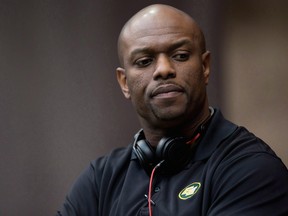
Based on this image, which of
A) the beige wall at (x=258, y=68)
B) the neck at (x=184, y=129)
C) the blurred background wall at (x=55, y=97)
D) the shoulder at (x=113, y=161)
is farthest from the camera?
the blurred background wall at (x=55, y=97)

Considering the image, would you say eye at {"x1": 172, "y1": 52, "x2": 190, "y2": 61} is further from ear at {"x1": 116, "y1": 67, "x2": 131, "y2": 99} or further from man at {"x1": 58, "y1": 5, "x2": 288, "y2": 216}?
ear at {"x1": 116, "y1": 67, "x2": 131, "y2": 99}

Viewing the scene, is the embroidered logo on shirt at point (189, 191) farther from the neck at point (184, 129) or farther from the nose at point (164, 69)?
the nose at point (164, 69)

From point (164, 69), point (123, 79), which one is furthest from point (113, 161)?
point (164, 69)

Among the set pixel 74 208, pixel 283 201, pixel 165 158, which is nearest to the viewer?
pixel 283 201

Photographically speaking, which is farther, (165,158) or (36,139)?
(36,139)

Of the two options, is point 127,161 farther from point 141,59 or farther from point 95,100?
point 95,100

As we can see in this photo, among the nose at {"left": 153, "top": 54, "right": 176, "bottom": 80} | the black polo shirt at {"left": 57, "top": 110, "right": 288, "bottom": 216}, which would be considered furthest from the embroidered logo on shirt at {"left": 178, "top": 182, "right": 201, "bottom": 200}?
the nose at {"left": 153, "top": 54, "right": 176, "bottom": 80}

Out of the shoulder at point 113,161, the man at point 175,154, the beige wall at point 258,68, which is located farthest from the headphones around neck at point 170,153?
the beige wall at point 258,68

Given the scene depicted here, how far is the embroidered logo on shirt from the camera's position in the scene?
65.2 inches

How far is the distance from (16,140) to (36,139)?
0.31 ft

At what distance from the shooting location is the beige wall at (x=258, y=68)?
2.59 meters

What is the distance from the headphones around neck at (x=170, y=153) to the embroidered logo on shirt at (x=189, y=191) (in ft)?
0.33

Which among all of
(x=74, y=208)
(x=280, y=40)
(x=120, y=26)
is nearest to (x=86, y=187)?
(x=74, y=208)

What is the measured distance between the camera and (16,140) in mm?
2744
